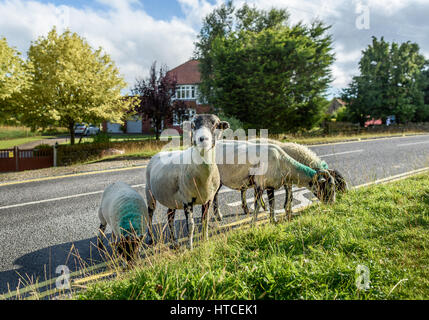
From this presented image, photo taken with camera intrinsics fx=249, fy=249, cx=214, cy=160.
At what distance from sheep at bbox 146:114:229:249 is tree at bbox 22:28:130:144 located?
12.8m

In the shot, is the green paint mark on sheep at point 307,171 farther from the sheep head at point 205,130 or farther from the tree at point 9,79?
the tree at point 9,79

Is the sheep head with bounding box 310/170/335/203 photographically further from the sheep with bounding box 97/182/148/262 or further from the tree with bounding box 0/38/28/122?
the tree with bounding box 0/38/28/122

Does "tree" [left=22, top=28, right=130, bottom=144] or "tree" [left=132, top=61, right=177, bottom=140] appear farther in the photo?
"tree" [left=132, top=61, right=177, bottom=140]

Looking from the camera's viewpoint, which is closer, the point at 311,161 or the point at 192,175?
the point at 192,175

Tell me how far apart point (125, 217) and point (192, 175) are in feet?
3.89

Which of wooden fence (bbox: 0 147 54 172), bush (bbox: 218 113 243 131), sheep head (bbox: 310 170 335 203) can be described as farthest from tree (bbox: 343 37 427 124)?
wooden fence (bbox: 0 147 54 172)

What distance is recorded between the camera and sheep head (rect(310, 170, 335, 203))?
5285mm

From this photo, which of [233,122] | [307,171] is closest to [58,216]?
[307,171]

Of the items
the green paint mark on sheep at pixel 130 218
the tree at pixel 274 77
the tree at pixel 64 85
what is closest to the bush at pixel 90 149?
the tree at pixel 64 85

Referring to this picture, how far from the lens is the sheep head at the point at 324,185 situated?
208 inches

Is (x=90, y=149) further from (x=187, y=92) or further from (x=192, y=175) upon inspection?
(x=187, y=92)

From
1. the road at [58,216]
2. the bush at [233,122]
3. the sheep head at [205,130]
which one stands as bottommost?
the road at [58,216]

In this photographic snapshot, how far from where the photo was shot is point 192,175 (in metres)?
4.03

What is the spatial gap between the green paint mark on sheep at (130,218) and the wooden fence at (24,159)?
1335 centimetres
